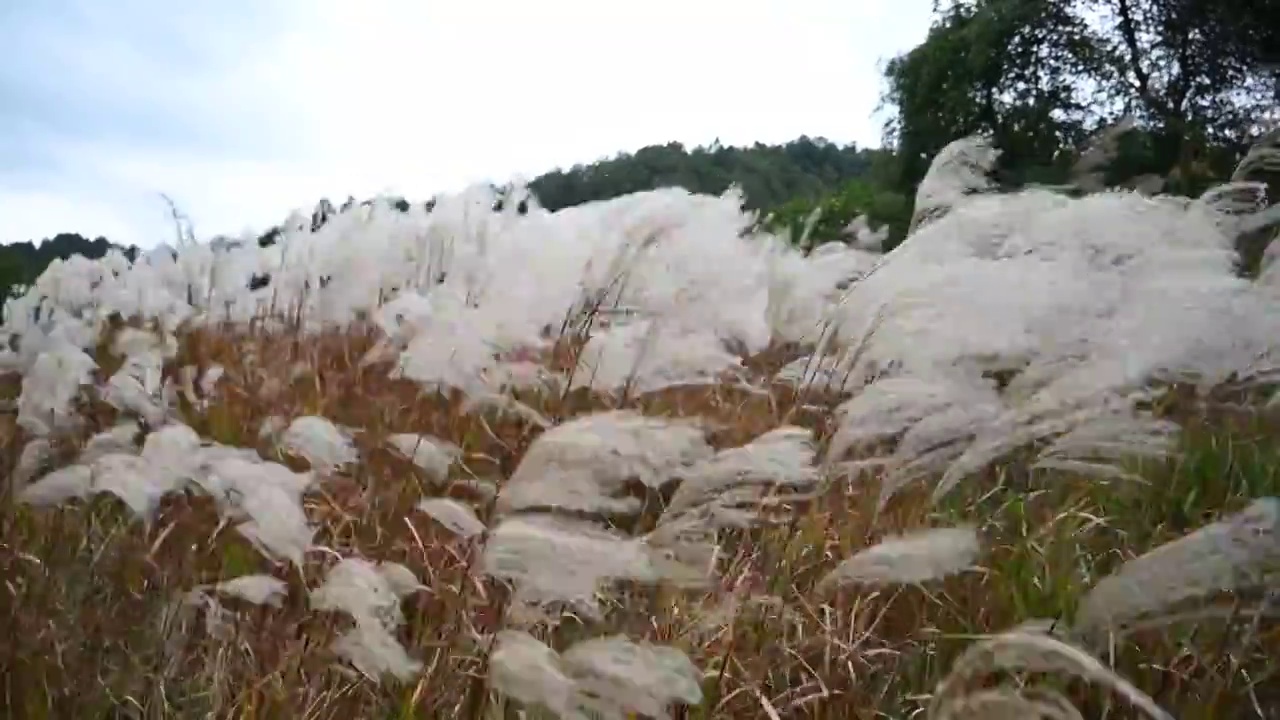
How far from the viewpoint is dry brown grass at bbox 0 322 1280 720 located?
1.64m

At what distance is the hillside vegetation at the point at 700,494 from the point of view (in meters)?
1.42

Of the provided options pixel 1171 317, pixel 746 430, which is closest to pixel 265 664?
pixel 746 430

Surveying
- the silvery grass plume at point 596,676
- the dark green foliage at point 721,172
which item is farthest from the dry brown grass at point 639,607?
the dark green foliage at point 721,172

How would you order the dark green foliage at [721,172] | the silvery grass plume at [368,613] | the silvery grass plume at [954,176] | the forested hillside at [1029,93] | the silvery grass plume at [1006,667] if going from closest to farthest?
the silvery grass plume at [1006,667]
the silvery grass plume at [368,613]
the silvery grass plume at [954,176]
the dark green foliage at [721,172]
the forested hillside at [1029,93]

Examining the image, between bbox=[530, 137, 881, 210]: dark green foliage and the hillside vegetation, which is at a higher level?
bbox=[530, 137, 881, 210]: dark green foliage

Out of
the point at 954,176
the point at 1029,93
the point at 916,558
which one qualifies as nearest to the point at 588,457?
the point at 916,558

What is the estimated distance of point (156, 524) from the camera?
88.8 inches

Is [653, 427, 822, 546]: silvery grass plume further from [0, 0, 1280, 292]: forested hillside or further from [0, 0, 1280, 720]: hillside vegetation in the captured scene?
[0, 0, 1280, 292]: forested hillside

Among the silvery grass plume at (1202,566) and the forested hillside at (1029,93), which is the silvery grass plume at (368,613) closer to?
the silvery grass plume at (1202,566)

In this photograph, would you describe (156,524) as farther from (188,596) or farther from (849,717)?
(849,717)

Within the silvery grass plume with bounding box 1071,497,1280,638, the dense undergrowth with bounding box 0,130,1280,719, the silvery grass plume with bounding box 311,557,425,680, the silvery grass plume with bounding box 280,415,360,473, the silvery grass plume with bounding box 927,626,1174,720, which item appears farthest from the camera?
the silvery grass plume with bounding box 280,415,360,473

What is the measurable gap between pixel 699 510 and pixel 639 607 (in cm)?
40

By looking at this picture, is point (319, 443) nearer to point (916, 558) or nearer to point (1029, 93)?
point (916, 558)

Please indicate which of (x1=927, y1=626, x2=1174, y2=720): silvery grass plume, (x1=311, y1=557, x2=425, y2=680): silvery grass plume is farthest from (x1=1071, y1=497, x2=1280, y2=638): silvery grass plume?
(x1=311, y1=557, x2=425, y2=680): silvery grass plume
